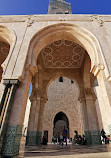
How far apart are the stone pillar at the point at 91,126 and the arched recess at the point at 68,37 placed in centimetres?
347

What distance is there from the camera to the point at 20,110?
103 inches

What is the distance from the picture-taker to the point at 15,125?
96.4 inches

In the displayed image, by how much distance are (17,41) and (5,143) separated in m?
3.38

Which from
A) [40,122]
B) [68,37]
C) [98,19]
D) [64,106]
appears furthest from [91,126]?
[64,106]

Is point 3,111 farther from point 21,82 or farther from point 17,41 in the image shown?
point 17,41

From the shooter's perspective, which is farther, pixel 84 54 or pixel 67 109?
pixel 67 109

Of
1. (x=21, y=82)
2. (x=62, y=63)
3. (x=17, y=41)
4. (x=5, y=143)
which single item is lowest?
(x=5, y=143)

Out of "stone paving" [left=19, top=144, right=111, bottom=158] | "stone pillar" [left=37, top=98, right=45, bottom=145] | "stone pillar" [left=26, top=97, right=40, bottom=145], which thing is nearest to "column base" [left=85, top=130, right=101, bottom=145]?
"stone paving" [left=19, top=144, right=111, bottom=158]

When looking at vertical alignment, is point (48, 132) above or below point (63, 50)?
below

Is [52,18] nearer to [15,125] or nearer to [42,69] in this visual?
[42,69]

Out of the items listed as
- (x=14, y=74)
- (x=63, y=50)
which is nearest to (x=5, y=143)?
(x=14, y=74)

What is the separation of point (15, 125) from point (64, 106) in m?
9.66

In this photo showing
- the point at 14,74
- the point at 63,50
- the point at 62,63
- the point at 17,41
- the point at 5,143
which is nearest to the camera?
the point at 5,143

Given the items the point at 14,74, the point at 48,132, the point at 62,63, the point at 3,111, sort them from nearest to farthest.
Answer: the point at 3,111 → the point at 14,74 → the point at 62,63 → the point at 48,132
